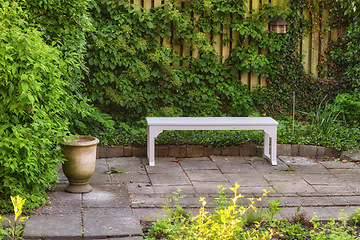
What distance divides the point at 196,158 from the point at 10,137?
2.98m

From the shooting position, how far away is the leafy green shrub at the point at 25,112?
4328mm

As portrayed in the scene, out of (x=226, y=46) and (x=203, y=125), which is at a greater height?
(x=226, y=46)

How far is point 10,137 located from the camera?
4.39 metres

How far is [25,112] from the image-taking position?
4.53m

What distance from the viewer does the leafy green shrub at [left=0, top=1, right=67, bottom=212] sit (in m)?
4.33

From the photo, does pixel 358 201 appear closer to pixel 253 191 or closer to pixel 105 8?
pixel 253 191

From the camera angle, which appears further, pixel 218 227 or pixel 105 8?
pixel 105 8

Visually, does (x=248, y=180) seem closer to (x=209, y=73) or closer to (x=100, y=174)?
(x=100, y=174)

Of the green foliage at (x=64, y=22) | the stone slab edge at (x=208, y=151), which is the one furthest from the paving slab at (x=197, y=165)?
the green foliage at (x=64, y=22)

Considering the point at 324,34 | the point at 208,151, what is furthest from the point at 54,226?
the point at 324,34

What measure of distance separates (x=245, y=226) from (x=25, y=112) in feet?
6.92

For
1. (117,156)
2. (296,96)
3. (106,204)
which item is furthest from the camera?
(296,96)

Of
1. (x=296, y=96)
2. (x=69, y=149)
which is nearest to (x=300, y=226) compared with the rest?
(x=69, y=149)

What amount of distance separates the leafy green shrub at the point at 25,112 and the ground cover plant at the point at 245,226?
4.09 ft
